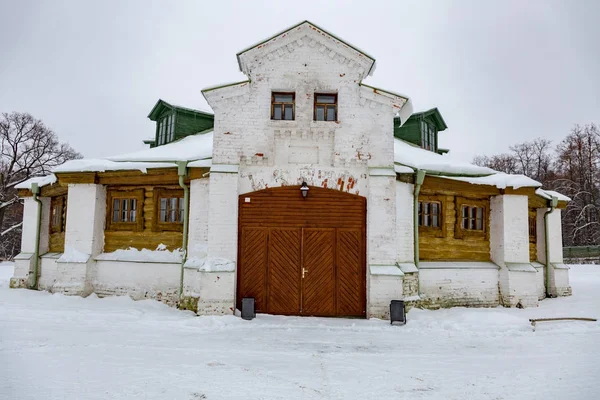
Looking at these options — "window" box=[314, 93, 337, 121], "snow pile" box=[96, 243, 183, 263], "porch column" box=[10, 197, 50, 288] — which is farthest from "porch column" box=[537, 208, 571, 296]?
"porch column" box=[10, 197, 50, 288]

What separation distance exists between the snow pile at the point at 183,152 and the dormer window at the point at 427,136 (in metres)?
7.95

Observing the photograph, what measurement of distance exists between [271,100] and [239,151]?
4.91 ft

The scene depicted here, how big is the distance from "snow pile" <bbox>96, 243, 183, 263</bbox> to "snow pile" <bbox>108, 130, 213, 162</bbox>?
2.47 meters

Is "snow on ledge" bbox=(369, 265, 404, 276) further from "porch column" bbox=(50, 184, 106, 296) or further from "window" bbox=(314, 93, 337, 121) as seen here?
"porch column" bbox=(50, 184, 106, 296)

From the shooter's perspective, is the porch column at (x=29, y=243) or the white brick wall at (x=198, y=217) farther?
the porch column at (x=29, y=243)

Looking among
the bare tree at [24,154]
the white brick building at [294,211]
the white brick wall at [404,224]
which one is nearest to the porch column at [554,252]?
the white brick building at [294,211]

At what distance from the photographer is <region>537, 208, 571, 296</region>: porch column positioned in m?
13.8

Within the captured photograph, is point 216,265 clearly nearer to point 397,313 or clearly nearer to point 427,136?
point 397,313

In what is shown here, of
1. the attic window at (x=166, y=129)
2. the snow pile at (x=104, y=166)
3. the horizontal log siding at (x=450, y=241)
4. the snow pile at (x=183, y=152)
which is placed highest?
the attic window at (x=166, y=129)

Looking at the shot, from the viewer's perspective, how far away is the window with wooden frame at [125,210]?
11.8 meters

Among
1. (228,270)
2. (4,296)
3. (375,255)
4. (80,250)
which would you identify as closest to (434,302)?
(375,255)

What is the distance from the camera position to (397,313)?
913cm

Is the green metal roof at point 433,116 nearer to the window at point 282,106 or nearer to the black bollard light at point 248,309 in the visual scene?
the window at point 282,106

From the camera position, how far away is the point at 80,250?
1146 centimetres
